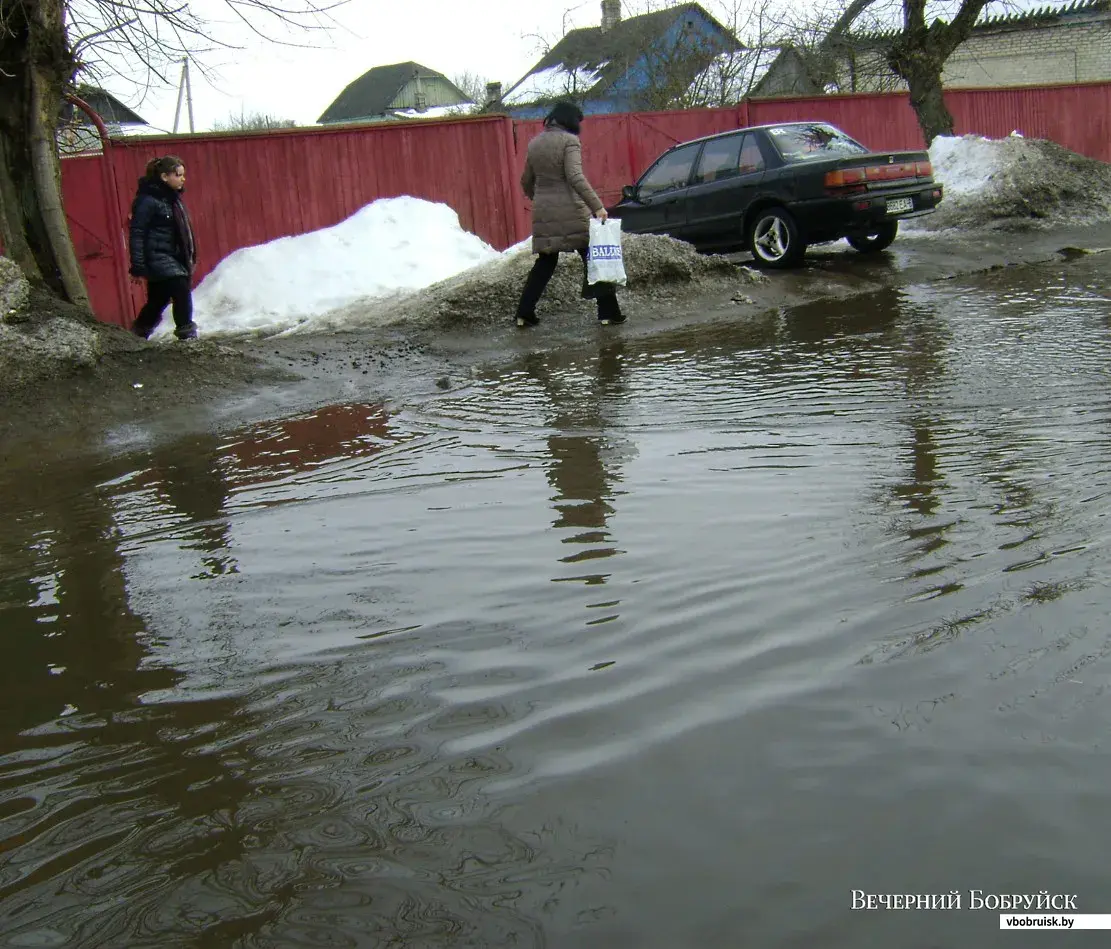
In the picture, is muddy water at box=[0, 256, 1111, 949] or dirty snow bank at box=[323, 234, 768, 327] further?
dirty snow bank at box=[323, 234, 768, 327]

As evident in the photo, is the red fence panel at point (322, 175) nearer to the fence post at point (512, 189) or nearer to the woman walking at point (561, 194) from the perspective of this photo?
the fence post at point (512, 189)

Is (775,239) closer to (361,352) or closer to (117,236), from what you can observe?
(361,352)

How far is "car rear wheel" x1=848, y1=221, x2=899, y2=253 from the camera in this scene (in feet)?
41.9

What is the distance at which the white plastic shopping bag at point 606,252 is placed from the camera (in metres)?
9.38

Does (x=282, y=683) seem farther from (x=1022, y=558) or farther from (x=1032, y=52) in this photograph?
(x=1032, y=52)

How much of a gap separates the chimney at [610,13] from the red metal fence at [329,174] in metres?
27.1

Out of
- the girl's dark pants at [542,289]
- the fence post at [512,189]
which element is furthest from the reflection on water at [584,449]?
the fence post at [512,189]

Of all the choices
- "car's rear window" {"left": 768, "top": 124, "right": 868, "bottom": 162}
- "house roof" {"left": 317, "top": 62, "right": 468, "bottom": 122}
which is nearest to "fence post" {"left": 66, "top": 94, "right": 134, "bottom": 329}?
"car's rear window" {"left": 768, "top": 124, "right": 868, "bottom": 162}

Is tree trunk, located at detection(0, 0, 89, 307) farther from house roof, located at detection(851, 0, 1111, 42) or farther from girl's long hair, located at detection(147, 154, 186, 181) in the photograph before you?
house roof, located at detection(851, 0, 1111, 42)

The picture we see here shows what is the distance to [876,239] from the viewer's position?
12945mm

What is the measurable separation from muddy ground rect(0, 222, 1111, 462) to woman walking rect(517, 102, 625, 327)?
67 cm

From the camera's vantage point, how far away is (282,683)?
9.78 feet

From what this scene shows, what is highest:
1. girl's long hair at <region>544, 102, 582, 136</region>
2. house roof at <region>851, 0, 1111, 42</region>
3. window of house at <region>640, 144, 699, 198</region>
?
house roof at <region>851, 0, 1111, 42</region>

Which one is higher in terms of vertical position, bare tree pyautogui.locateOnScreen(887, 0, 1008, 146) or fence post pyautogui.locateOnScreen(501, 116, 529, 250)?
bare tree pyautogui.locateOnScreen(887, 0, 1008, 146)
